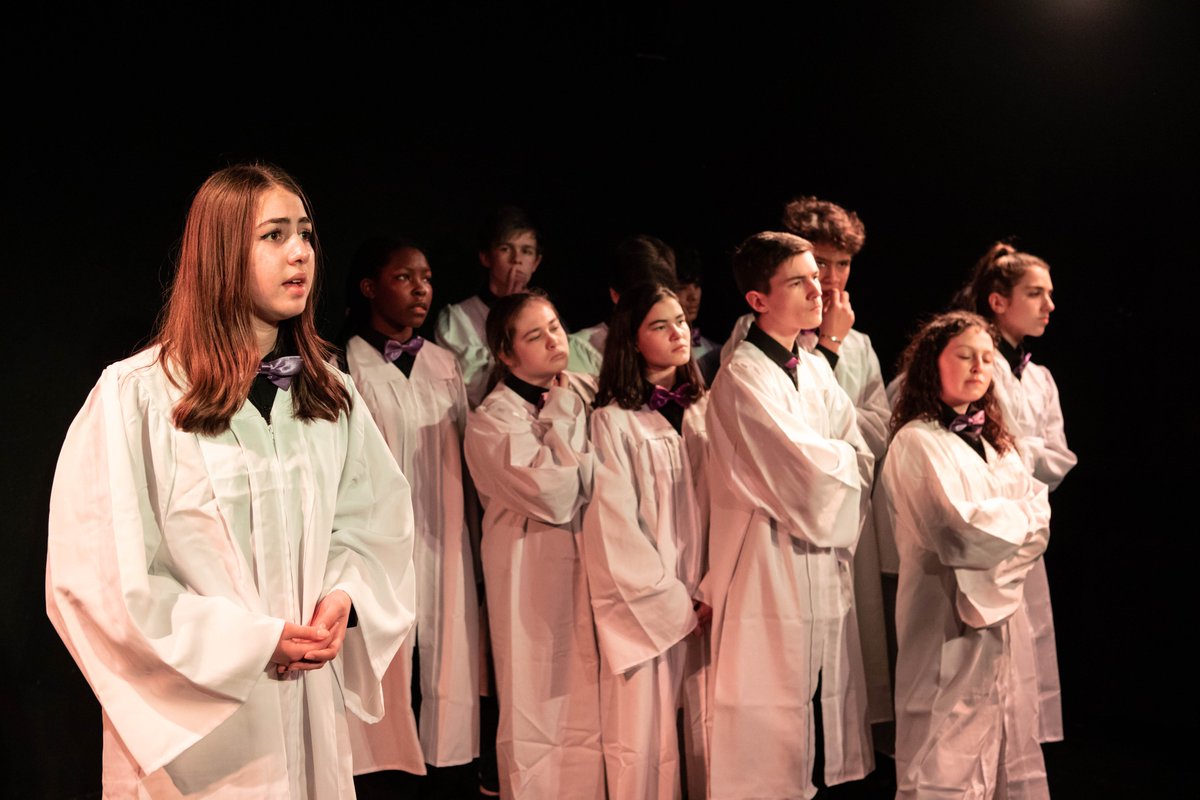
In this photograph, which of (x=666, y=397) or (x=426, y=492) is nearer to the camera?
(x=666, y=397)

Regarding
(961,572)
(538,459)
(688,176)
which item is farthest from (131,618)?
(688,176)

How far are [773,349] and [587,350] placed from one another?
45.4 inches

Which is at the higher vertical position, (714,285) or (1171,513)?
(714,285)

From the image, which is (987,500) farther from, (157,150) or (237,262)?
(157,150)

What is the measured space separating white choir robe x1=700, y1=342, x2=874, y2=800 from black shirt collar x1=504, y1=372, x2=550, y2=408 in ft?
2.02

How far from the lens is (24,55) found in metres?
3.64

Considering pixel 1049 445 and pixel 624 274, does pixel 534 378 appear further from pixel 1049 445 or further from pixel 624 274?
pixel 1049 445

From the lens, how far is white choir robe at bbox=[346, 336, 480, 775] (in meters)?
4.14

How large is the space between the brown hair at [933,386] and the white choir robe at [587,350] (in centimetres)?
130

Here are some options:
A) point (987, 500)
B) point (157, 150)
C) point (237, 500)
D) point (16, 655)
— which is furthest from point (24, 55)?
point (987, 500)

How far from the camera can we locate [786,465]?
11.8 ft

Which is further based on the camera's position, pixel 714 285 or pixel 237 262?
pixel 714 285

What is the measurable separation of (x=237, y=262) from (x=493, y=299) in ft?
8.11

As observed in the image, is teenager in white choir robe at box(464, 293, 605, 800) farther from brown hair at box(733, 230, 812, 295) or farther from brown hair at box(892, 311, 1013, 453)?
brown hair at box(892, 311, 1013, 453)
